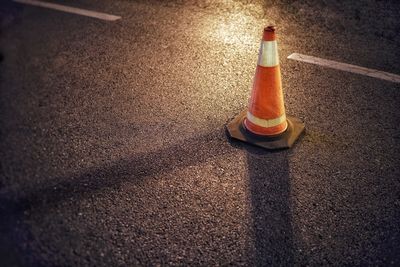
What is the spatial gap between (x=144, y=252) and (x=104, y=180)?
0.72m

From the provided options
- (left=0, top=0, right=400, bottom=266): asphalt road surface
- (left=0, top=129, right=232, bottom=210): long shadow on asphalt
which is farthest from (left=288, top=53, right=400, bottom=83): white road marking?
(left=0, top=129, right=232, bottom=210): long shadow on asphalt

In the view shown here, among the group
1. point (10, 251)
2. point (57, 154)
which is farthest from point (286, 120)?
point (10, 251)

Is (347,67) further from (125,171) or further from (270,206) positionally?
(125,171)

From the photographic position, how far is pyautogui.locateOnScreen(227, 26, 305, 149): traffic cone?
2.68 meters

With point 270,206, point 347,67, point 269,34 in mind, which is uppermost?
point 269,34

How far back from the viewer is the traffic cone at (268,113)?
268 cm

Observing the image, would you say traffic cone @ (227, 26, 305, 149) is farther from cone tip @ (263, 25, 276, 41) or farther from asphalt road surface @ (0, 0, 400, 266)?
asphalt road surface @ (0, 0, 400, 266)

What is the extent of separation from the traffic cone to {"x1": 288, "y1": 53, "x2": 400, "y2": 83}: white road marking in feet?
3.66

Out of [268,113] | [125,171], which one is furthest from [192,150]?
[268,113]

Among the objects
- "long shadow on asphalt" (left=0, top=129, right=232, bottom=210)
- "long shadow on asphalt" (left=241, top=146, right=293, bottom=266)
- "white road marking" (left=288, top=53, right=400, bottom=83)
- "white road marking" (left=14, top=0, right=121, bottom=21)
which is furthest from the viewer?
"white road marking" (left=14, top=0, right=121, bottom=21)

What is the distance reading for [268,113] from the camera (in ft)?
9.29

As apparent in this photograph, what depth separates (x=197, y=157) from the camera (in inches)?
110

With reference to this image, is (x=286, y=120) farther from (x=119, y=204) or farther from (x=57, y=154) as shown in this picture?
(x=57, y=154)

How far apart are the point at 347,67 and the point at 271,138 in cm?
150
